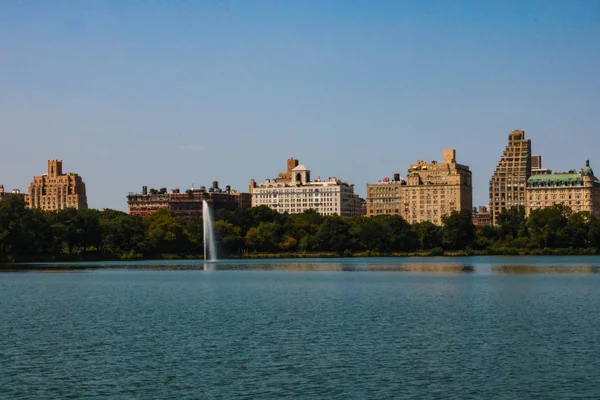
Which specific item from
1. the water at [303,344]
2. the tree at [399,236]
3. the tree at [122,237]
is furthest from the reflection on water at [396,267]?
the tree at [399,236]

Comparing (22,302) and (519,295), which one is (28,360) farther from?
(519,295)

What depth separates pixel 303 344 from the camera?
147 ft

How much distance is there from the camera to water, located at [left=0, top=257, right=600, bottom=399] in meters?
34.9

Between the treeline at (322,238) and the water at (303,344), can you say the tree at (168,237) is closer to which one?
the treeline at (322,238)

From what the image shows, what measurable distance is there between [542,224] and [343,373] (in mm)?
165467

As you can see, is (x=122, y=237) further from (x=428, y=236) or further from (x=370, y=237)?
(x=428, y=236)

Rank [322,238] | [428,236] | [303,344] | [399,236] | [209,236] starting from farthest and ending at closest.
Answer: [428,236] < [399,236] < [322,238] < [209,236] < [303,344]

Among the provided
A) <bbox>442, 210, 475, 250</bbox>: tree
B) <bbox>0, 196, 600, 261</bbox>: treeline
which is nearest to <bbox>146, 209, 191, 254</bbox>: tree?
<bbox>0, 196, 600, 261</bbox>: treeline

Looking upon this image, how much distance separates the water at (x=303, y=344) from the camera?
3494 centimetres

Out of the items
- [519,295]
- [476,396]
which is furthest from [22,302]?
[476,396]

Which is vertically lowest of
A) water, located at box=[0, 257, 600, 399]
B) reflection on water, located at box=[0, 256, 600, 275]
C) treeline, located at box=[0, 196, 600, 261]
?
water, located at box=[0, 257, 600, 399]

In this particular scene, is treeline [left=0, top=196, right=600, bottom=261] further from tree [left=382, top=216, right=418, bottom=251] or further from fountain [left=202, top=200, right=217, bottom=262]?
fountain [left=202, top=200, right=217, bottom=262]

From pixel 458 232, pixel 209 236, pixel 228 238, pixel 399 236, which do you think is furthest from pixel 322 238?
pixel 458 232

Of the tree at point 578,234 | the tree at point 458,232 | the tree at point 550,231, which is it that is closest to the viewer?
the tree at point 578,234
